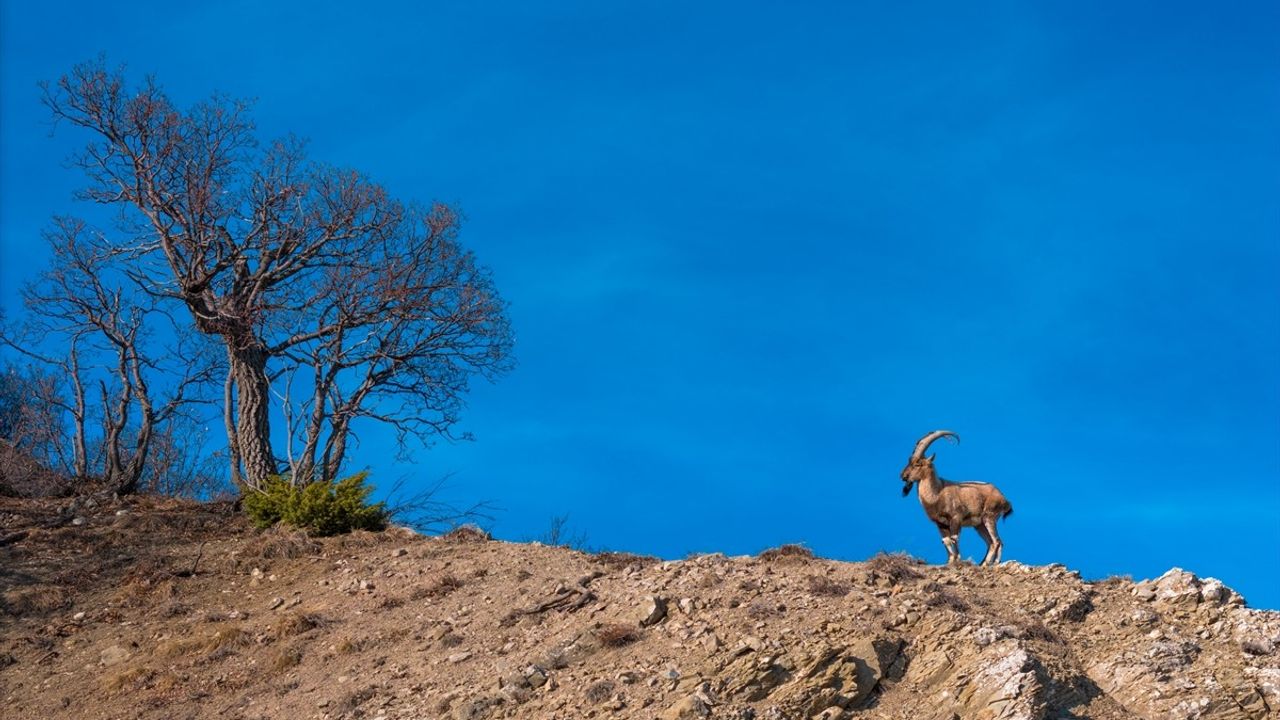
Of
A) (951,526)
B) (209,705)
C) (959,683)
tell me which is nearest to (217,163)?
(209,705)

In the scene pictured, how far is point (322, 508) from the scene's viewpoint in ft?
72.2

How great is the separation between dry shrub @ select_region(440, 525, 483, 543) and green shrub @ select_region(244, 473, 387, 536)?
5.25 ft

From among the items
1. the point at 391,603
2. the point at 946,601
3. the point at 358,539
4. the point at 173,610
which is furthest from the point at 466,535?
the point at 946,601

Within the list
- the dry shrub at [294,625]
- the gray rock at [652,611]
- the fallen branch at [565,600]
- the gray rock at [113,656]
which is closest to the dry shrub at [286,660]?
the dry shrub at [294,625]

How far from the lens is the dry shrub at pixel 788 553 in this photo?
A: 1778 cm

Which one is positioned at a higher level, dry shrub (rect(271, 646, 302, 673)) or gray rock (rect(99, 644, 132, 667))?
gray rock (rect(99, 644, 132, 667))

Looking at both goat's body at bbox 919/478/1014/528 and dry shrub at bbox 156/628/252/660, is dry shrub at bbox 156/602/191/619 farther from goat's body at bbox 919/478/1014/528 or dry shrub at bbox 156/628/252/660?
goat's body at bbox 919/478/1014/528

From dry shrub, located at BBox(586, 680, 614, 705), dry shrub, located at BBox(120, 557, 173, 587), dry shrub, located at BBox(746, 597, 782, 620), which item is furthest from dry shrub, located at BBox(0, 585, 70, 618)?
dry shrub, located at BBox(746, 597, 782, 620)

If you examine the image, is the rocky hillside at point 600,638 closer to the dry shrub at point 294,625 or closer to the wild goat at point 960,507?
the dry shrub at point 294,625

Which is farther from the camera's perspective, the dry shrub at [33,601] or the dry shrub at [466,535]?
the dry shrub at [466,535]

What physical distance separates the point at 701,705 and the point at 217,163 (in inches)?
654

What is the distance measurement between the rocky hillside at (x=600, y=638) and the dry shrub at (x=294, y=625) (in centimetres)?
3

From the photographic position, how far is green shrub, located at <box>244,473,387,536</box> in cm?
2198

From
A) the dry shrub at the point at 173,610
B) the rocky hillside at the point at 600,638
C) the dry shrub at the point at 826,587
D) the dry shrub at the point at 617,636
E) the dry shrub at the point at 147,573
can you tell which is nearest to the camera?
the rocky hillside at the point at 600,638
